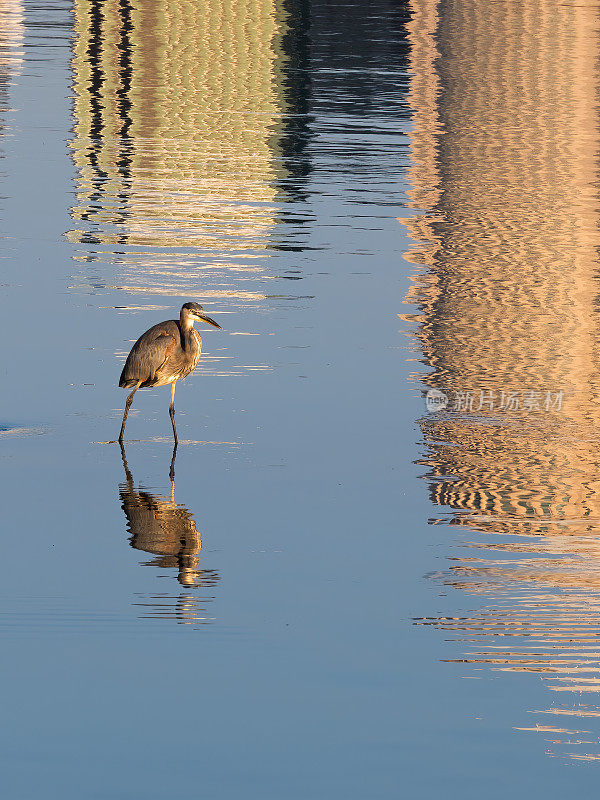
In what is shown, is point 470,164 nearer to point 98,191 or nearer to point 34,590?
point 98,191

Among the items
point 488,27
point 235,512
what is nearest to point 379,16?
point 488,27

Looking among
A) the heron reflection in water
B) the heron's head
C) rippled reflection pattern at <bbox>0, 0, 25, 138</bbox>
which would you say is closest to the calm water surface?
the heron reflection in water

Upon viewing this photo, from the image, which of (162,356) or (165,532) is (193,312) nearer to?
(162,356)

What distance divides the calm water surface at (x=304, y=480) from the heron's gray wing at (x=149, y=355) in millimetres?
494

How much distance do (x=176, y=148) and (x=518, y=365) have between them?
16.7 meters

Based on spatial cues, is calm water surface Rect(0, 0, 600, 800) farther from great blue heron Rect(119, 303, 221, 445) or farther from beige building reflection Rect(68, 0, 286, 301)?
great blue heron Rect(119, 303, 221, 445)

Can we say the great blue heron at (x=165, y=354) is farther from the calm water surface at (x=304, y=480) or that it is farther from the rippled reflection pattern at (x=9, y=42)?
the rippled reflection pattern at (x=9, y=42)

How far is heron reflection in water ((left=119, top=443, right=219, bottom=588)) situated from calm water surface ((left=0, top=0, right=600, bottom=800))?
3 cm

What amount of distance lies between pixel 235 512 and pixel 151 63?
42.8 m

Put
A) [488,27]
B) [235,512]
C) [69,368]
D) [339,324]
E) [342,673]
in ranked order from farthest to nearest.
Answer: [488,27]
[339,324]
[69,368]
[235,512]
[342,673]

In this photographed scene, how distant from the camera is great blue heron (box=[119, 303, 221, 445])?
12.7m

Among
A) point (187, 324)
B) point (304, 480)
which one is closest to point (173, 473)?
point (304, 480)

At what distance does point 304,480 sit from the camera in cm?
1168

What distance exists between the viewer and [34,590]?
9.23 m
